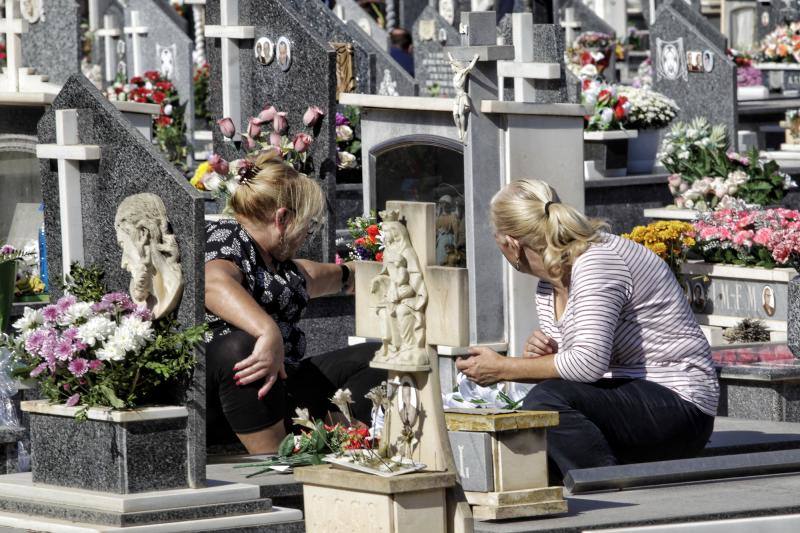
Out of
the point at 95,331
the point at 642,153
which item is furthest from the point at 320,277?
the point at 642,153

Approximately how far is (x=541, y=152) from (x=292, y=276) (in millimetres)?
1908

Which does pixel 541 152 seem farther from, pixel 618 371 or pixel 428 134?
pixel 618 371

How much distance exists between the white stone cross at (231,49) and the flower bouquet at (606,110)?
3383 millimetres

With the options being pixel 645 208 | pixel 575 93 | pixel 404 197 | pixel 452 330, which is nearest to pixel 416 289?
pixel 452 330

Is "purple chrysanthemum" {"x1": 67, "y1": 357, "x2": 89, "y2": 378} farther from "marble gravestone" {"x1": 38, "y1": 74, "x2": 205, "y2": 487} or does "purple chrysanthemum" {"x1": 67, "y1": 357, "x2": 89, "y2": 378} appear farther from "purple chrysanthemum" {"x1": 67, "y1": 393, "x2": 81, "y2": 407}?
"marble gravestone" {"x1": 38, "y1": 74, "x2": 205, "y2": 487}

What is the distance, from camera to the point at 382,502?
451 centimetres

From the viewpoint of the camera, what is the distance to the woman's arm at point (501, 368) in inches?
210

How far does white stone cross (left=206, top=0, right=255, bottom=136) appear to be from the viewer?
8.97 m

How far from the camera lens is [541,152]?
7535 millimetres

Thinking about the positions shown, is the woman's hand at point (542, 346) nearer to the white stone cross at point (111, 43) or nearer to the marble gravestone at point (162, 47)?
the marble gravestone at point (162, 47)

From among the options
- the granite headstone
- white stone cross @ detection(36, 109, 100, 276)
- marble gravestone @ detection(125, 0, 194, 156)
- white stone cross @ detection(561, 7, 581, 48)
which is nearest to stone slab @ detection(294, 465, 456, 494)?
white stone cross @ detection(36, 109, 100, 276)

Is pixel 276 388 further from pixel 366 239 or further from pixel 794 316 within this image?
pixel 366 239

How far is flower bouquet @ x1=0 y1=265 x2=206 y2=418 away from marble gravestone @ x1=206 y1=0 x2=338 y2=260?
10.5ft

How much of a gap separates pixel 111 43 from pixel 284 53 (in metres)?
9.70
